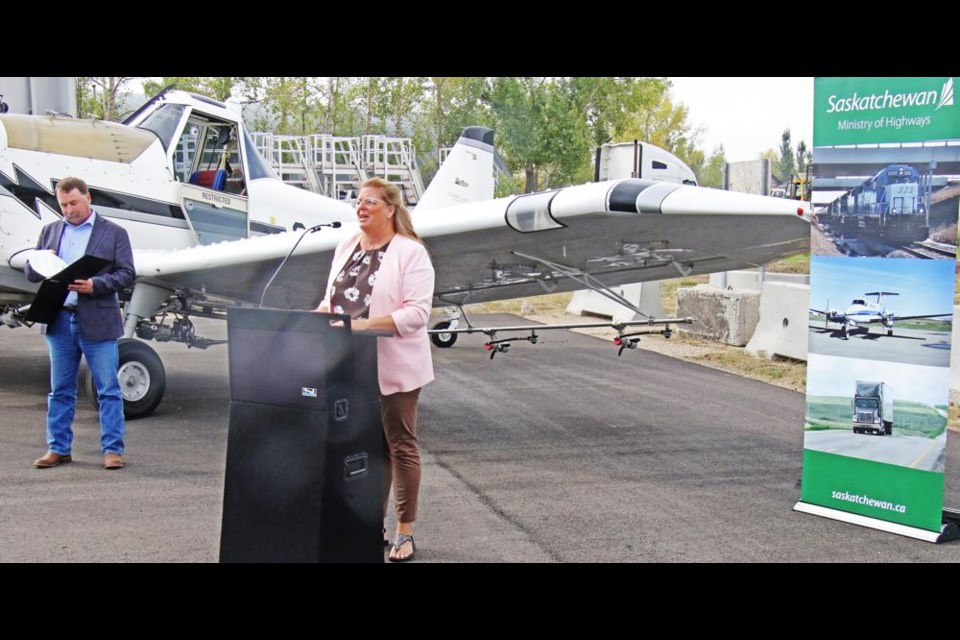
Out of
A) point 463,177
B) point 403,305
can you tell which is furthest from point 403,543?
point 463,177

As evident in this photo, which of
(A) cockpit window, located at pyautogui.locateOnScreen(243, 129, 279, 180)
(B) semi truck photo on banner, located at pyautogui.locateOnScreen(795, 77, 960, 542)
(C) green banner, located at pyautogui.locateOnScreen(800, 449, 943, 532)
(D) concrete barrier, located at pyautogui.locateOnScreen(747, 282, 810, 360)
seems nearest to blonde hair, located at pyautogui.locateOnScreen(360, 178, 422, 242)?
(B) semi truck photo on banner, located at pyautogui.locateOnScreen(795, 77, 960, 542)

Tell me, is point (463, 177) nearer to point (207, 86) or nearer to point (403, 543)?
point (403, 543)

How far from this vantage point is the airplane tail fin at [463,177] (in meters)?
11.2

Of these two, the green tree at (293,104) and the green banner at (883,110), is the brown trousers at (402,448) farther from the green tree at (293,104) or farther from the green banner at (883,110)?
the green tree at (293,104)

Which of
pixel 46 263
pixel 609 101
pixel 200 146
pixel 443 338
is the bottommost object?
pixel 443 338

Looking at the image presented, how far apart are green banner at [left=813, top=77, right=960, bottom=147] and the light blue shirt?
449 centimetres

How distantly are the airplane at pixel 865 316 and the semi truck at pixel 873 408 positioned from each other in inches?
11.7

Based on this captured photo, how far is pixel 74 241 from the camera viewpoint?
5434 millimetres

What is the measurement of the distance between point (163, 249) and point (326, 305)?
456cm

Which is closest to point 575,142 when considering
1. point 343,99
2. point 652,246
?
point 343,99

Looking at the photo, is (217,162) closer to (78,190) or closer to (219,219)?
(219,219)

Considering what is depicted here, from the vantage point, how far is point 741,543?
441 cm

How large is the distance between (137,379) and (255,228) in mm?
2207

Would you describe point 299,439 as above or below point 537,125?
below
